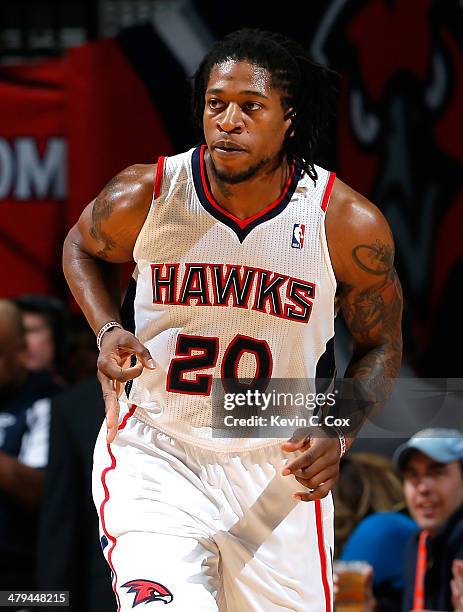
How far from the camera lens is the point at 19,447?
17.7 feet

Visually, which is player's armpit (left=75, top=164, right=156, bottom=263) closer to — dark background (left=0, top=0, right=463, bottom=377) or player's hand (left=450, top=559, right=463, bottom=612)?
player's hand (left=450, top=559, right=463, bottom=612)

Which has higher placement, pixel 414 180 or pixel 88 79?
pixel 88 79

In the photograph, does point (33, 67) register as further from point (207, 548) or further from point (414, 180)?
point (207, 548)

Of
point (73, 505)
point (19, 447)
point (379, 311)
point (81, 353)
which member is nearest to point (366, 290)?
point (379, 311)

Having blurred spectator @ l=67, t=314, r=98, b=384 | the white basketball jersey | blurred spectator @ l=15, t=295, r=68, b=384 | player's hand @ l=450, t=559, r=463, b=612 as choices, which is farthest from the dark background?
the white basketball jersey

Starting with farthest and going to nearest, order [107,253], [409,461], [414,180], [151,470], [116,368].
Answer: [414,180] < [409,461] < [107,253] < [151,470] < [116,368]

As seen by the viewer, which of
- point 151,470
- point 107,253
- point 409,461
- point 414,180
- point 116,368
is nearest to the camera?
point 116,368

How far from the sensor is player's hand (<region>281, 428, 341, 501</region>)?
322cm

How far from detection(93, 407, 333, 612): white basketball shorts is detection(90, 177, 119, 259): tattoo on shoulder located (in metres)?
0.50

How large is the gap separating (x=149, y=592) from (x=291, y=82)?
1.53 metres

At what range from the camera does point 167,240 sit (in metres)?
3.61

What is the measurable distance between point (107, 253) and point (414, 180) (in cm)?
419

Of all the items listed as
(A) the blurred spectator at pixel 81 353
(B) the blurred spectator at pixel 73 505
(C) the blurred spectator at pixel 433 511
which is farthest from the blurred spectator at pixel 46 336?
(C) the blurred spectator at pixel 433 511

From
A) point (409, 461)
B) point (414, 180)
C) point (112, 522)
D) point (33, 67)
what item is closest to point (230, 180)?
point (112, 522)
